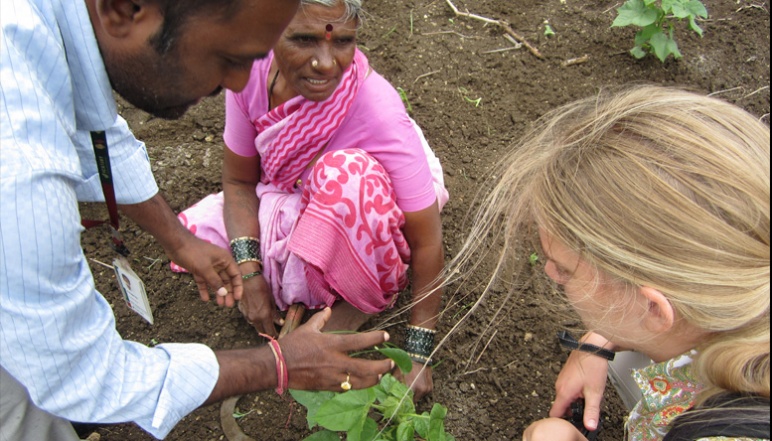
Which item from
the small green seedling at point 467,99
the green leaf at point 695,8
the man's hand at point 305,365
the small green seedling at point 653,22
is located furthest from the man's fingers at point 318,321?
the green leaf at point 695,8

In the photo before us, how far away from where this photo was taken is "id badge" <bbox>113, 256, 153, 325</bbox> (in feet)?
5.42

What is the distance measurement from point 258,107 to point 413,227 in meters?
0.58

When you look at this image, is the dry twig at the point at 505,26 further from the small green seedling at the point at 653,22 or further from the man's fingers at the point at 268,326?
the man's fingers at the point at 268,326

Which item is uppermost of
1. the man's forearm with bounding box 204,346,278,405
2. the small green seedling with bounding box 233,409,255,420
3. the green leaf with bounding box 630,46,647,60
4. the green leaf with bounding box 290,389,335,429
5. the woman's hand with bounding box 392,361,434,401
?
the green leaf with bounding box 630,46,647,60

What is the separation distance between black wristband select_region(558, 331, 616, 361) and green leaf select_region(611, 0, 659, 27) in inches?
60.7

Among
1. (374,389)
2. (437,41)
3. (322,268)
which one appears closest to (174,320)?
(322,268)

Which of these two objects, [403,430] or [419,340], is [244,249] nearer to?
[419,340]

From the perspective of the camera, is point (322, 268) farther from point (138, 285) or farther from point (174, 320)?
point (174, 320)

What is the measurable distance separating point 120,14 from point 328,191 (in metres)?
0.78

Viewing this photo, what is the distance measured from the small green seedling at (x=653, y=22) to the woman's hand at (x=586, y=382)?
153 cm

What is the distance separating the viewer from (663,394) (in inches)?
54.2

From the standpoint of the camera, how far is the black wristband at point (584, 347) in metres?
1.54

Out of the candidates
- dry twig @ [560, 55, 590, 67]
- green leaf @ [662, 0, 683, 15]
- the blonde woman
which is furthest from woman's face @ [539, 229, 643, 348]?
dry twig @ [560, 55, 590, 67]

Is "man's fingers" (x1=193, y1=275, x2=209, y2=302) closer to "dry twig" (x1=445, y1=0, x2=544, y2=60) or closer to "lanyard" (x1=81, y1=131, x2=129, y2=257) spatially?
"lanyard" (x1=81, y1=131, x2=129, y2=257)
